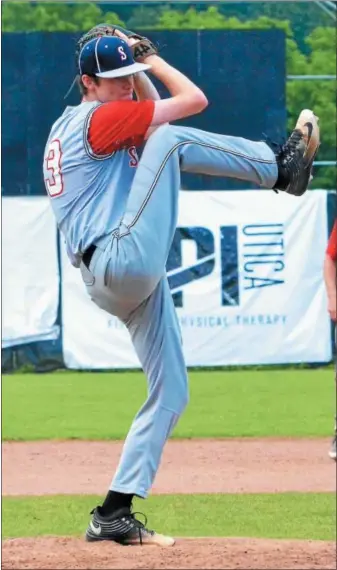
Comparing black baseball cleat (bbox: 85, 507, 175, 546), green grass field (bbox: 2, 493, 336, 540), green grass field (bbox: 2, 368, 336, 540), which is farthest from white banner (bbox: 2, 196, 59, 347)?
black baseball cleat (bbox: 85, 507, 175, 546)

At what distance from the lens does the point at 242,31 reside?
527cm

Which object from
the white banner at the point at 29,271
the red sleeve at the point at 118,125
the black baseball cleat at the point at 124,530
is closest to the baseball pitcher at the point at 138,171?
the red sleeve at the point at 118,125

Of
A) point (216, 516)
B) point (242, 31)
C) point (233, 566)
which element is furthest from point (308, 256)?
point (233, 566)

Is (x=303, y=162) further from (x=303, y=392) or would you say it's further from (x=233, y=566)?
(x=303, y=392)

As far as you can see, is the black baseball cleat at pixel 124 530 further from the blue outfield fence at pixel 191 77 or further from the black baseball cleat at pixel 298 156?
the blue outfield fence at pixel 191 77

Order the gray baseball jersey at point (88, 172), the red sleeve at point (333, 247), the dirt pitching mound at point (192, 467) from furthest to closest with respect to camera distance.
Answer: the dirt pitching mound at point (192, 467)
the red sleeve at point (333, 247)
the gray baseball jersey at point (88, 172)

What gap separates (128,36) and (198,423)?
21.3 ft

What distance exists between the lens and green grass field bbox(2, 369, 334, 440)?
30.3 ft

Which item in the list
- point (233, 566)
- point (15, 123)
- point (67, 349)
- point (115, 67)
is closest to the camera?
point (115, 67)

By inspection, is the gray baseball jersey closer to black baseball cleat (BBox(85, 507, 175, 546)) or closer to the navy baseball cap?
the navy baseball cap

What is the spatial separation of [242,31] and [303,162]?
6.46 feet

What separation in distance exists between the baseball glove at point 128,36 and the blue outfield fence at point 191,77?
1571 millimetres

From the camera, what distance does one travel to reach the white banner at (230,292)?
38.5ft

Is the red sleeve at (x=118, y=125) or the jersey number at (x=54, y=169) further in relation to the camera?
the jersey number at (x=54, y=169)
